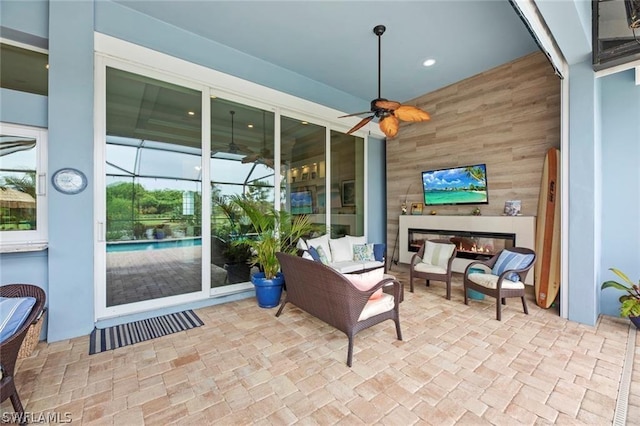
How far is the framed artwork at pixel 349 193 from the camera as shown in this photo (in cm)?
574

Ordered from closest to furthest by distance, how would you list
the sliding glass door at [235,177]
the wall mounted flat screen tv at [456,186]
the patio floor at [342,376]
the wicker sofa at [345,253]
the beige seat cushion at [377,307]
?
1. the patio floor at [342,376]
2. the beige seat cushion at [377,307]
3. the sliding glass door at [235,177]
4. the wicker sofa at [345,253]
5. the wall mounted flat screen tv at [456,186]

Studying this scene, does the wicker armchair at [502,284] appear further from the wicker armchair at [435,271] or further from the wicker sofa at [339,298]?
the wicker sofa at [339,298]

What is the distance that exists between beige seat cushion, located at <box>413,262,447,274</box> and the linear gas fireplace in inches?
33.8

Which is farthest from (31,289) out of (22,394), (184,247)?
(184,247)

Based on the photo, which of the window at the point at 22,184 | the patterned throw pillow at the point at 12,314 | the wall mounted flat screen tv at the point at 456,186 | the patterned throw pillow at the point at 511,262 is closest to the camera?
the patterned throw pillow at the point at 12,314

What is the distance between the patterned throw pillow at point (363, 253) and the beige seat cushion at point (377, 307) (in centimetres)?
197

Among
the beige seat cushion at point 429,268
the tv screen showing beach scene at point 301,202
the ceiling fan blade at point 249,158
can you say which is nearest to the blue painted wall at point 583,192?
the beige seat cushion at point 429,268

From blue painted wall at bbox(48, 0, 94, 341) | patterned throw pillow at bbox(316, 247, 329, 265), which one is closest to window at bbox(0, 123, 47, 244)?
blue painted wall at bbox(48, 0, 94, 341)

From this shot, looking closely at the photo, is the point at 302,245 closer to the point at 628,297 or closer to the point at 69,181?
the point at 69,181

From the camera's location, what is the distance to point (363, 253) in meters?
4.80

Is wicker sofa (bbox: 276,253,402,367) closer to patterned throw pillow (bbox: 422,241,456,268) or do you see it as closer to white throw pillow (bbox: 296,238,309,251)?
white throw pillow (bbox: 296,238,309,251)

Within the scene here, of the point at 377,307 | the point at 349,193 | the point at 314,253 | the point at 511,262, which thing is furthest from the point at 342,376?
the point at 349,193

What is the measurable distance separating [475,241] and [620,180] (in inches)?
76.1

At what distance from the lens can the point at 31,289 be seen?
223cm
